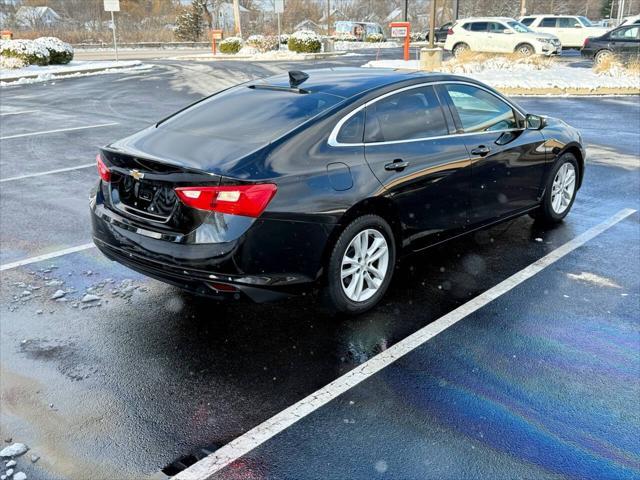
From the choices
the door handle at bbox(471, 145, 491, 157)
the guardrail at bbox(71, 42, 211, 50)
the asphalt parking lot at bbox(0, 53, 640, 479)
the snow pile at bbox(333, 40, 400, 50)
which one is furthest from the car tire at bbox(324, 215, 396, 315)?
the guardrail at bbox(71, 42, 211, 50)

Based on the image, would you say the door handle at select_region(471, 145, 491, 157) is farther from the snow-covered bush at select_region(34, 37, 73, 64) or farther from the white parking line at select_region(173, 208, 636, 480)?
the snow-covered bush at select_region(34, 37, 73, 64)

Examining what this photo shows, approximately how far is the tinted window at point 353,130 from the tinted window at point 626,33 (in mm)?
23126

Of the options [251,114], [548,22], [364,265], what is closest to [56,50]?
[548,22]

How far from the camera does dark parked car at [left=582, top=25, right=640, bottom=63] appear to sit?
2258cm

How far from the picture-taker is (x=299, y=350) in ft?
13.0

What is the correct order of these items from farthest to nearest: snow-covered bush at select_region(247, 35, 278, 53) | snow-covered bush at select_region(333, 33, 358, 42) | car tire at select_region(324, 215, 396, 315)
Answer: snow-covered bush at select_region(333, 33, 358, 42)
snow-covered bush at select_region(247, 35, 278, 53)
car tire at select_region(324, 215, 396, 315)

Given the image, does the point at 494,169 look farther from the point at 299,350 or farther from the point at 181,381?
the point at 181,381

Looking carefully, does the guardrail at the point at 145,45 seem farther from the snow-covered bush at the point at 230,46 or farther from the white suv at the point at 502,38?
the white suv at the point at 502,38

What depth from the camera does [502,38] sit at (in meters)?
27.0

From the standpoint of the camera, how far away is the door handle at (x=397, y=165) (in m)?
4.38

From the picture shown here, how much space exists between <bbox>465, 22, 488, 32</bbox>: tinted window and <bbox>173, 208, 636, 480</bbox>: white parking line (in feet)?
80.9

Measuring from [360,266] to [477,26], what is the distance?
86.7ft

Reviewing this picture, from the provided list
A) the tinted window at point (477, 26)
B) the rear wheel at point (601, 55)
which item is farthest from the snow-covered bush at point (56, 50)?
the rear wheel at point (601, 55)

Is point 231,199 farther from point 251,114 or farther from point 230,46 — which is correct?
point 230,46
